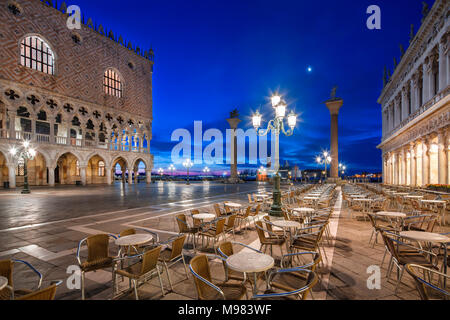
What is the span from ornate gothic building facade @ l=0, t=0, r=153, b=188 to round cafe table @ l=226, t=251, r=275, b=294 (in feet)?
85.1

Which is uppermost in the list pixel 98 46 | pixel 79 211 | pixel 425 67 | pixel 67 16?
pixel 67 16

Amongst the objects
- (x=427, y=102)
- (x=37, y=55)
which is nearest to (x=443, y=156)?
(x=427, y=102)

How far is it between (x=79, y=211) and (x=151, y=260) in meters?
8.12

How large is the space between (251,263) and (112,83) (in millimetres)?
33370

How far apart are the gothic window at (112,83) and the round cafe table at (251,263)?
31.8 metres

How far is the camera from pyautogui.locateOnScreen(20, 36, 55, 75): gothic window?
70.1ft

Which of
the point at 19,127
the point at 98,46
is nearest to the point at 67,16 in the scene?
the point at 98,46

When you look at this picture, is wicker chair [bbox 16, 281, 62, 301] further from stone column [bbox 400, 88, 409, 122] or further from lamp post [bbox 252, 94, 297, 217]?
stone column [bbox 400, 88, 409, 122]

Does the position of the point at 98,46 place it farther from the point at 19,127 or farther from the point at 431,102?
the point at 431,102

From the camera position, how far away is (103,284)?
127 inches

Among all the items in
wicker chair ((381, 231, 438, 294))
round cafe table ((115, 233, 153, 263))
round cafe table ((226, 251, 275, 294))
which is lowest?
wicker chair ((381, 231, 438, 294))

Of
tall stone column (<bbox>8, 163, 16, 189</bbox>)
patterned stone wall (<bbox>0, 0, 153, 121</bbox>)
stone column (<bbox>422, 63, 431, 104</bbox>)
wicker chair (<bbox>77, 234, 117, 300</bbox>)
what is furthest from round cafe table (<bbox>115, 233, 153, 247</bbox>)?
patterned stone wall (<bbox>0, 0, 153, 121</bbox>)

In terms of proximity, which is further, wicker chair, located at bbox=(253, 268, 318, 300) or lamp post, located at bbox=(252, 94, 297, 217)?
lamp post, located at bbox=(252, 94, 297, 217)
